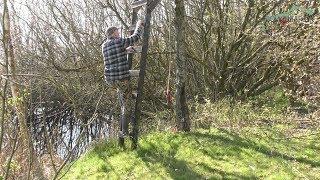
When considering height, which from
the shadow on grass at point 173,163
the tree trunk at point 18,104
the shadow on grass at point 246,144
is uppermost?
the tree trunk at point 18,104

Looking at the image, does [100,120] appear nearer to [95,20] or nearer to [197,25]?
[95,20]

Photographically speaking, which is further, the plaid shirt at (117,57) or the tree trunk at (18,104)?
the plaid shirt at (117,57)

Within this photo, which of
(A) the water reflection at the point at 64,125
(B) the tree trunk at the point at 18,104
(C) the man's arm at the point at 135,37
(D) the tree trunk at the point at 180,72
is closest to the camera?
(B) the tree trunk at the point at 18,104

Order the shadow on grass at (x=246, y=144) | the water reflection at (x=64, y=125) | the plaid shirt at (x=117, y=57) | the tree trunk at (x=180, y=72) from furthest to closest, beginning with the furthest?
the water reflection at (x=64, y=125)
the tree trunk at (x=180, y=72)
the plaid shirt at (x=117, y=57)
the shadow on grass at (x=246, y=144)

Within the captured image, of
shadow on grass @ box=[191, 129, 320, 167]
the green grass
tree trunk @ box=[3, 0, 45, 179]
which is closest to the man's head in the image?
tree trunk @ box=[3, 0, 45, 179]

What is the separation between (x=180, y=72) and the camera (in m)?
8.38

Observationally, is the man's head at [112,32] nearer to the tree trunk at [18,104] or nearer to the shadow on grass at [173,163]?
the tree trunk at [18,104]

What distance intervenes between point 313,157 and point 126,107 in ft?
10.7

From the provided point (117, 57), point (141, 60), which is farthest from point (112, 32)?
point (141, 60)

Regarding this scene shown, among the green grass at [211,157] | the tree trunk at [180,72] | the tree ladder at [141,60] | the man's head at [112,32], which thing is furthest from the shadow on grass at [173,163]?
the man's head at [112,32]

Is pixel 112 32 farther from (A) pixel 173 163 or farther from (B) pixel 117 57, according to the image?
(A) pixel 173 163

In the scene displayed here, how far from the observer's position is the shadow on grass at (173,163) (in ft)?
21.5

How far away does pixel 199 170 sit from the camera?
679 cm

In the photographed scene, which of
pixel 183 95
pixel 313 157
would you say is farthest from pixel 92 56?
pixel 313 157
